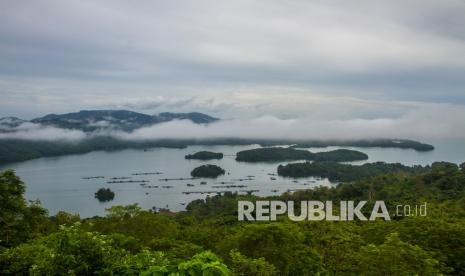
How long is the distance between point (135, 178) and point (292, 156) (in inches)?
2562

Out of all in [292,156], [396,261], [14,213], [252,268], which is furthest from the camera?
[292,156]

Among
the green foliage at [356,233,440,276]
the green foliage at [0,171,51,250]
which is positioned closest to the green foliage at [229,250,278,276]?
the green foliage at [356,233,440,276]

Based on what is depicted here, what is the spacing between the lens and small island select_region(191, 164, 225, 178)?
125562mm

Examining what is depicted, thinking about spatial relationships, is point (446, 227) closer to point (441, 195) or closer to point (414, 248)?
point (414, 248)

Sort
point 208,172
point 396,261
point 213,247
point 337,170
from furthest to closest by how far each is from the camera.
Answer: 1. point 208,172
2. point 337,170
3. point 213,247
4. point 396,261

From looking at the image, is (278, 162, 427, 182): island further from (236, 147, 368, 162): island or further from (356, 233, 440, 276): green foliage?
(356, 233, 440, 276): green foliage

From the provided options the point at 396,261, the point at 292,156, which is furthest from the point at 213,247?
the point at 292,156

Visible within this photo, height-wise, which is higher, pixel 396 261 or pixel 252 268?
pixel 396 261

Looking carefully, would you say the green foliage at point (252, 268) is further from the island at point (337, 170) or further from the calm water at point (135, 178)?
the island at point (337, 170)

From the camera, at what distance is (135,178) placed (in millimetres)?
122812

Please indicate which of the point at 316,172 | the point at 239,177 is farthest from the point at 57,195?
the point at 316,172

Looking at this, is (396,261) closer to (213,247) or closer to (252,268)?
(252,268)

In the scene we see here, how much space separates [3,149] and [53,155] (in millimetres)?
24142

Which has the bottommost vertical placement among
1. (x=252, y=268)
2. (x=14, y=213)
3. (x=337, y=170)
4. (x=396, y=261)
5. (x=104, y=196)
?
(x=104, y=196)
